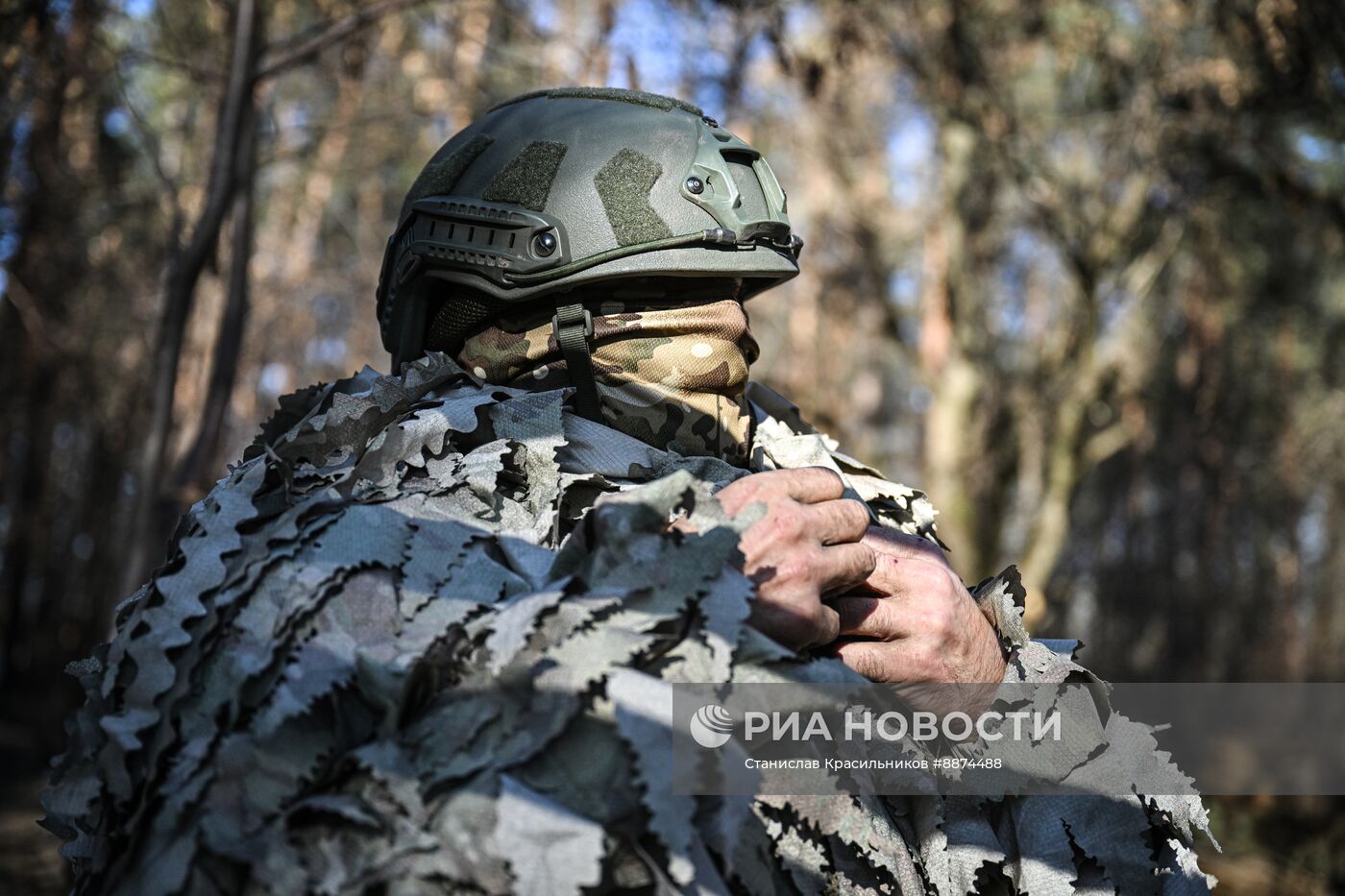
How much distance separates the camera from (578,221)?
7.20 ft

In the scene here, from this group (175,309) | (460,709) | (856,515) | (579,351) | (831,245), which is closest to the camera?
(460,709)

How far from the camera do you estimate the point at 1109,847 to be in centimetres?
194

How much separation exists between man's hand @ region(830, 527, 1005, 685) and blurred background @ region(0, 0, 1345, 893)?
263cm

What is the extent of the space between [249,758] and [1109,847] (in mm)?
1379

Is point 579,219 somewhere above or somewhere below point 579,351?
above

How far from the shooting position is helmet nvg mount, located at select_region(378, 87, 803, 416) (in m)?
2.18

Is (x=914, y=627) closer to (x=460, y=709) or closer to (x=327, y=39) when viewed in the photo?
(x=460, y=709)

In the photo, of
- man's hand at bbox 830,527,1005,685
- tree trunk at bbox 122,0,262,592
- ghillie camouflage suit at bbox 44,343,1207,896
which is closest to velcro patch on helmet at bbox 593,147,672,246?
ghillie camouflage suit at bbox 44,343,1207,896

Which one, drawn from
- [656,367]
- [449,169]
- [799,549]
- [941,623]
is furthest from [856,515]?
[449,169]

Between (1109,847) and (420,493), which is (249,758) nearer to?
(420,493)

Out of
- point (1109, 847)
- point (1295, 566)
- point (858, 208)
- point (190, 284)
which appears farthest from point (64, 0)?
point (1295, 566)

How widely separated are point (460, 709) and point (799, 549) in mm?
568

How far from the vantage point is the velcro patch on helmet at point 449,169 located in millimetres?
2324

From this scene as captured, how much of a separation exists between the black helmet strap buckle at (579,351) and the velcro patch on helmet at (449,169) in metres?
0.38
